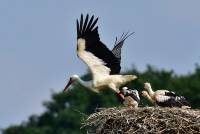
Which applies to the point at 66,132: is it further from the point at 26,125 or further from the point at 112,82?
the point at 112,82

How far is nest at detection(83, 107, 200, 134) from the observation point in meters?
19.0

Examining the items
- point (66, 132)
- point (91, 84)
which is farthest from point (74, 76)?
point (66, 132)

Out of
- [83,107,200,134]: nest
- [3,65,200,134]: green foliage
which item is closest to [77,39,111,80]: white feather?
[83,107,200,134]: nest

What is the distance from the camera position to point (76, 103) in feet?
160

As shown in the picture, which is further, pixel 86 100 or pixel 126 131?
pixel 86 100

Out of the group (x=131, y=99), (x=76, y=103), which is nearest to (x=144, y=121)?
(x=131, y=99)

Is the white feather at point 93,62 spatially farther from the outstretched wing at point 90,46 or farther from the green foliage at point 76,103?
the green foliage at point 76,103

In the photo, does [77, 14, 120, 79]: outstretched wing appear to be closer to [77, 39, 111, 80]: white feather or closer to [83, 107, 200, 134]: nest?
[77, 39, 111, 80]: white feather

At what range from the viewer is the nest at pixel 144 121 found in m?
19.0

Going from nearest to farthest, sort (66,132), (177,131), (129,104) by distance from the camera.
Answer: (177,131) → (129,104) → (66,132)

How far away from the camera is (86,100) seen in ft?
161

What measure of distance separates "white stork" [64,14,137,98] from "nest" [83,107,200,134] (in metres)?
1.16

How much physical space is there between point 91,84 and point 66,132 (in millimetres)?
25704

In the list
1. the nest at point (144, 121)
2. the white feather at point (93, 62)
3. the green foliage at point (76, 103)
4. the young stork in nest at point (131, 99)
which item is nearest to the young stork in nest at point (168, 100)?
the young stork in nest at point (131, 99)
